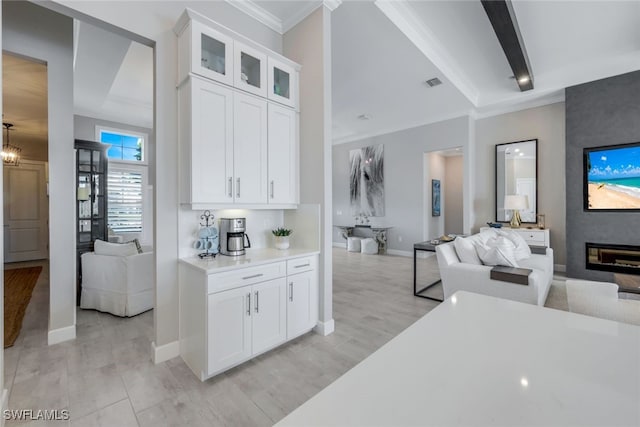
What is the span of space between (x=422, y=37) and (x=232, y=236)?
343 centimetres

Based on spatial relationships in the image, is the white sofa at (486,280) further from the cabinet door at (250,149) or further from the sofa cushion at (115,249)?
the sofa cushion at (115,249)

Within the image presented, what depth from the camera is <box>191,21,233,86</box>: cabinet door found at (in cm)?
218

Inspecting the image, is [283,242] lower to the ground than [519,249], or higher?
higher

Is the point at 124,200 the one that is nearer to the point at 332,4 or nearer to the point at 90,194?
the point at 90,194

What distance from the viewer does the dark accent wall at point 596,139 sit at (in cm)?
410

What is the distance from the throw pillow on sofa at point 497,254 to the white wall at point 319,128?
173 centimetres

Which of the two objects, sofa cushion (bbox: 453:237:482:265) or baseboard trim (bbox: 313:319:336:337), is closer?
baseboard trim (bbox: 313:319:336:337)

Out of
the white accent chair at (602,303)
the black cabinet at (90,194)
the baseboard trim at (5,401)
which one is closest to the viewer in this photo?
the white accent chair at (602,303)

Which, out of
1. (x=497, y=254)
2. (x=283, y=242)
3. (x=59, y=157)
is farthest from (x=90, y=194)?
(x=497, y=254)

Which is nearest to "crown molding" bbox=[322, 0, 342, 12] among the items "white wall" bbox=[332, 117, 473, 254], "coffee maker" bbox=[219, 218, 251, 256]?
"coffee maker" bbox=[219, 218, 251, 256]

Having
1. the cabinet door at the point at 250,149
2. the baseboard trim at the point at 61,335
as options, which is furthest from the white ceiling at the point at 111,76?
the baseboard trim at the point at 61,335

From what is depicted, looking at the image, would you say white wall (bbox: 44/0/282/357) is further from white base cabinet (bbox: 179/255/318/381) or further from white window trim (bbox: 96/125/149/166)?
white window trim (bbox: 96/125/149/166)

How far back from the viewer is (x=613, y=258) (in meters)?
4.21

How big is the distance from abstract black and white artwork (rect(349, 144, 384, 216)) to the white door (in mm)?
8111
